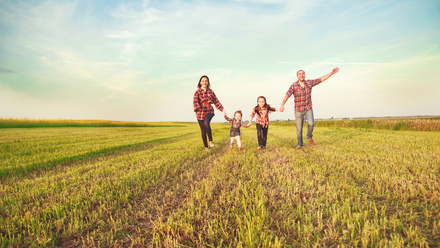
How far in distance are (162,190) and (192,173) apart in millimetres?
1089

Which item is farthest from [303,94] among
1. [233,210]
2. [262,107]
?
[233,210]

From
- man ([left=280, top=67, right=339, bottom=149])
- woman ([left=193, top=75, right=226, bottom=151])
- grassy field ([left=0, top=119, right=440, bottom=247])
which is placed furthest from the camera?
woman ([left=193, top=75, right=226, bottom=151])

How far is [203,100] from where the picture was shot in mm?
8070

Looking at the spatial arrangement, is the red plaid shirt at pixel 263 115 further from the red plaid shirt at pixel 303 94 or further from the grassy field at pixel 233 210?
the grassy field at pixel 233 210

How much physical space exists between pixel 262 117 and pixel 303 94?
6.52 feet

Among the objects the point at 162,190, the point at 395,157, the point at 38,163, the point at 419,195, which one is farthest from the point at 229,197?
the point at 38,163

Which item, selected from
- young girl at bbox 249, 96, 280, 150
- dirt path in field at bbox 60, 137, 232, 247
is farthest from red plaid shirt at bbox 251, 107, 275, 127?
dirt path in field at bbox 60, 137, 232, 247

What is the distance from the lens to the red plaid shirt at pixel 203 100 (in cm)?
806

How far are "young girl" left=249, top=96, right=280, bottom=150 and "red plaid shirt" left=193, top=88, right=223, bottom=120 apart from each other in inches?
72.1

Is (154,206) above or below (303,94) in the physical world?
below

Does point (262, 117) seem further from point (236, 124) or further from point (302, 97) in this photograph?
point (302, 97)

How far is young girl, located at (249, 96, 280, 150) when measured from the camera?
27.2 ft

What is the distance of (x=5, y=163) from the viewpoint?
5.90 metres

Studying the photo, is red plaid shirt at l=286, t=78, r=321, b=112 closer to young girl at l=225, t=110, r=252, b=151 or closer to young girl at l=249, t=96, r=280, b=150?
young girl at l=249, t=96, r=280, b=150
